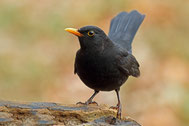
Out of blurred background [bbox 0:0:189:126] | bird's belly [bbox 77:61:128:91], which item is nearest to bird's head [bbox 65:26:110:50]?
bird's belly [bbox 77:61:128:91]

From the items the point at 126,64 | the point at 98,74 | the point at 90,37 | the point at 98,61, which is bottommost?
the point at 98,74

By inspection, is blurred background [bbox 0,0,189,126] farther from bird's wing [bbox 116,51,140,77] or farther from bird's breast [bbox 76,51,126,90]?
bird's breast [bbox 76,51,126,90]

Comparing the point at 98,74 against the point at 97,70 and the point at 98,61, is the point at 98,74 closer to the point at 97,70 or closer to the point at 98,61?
the point at 97,70

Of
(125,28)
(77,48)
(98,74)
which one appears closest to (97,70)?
(98,74)

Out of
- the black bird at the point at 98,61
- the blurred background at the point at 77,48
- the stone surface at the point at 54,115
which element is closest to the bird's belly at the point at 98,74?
the black bird at the point at 98,61

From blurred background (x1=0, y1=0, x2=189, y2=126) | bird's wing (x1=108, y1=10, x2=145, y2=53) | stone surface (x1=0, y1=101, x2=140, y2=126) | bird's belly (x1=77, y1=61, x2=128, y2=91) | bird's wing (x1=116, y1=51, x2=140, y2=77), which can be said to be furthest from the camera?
blurred background (x1=0, y1=0, x2=189, y2=126)

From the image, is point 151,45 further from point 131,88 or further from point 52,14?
point 52,14

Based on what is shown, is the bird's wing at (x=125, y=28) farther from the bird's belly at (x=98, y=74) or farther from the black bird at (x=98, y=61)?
the bird's belly at (x=98, y=74)
